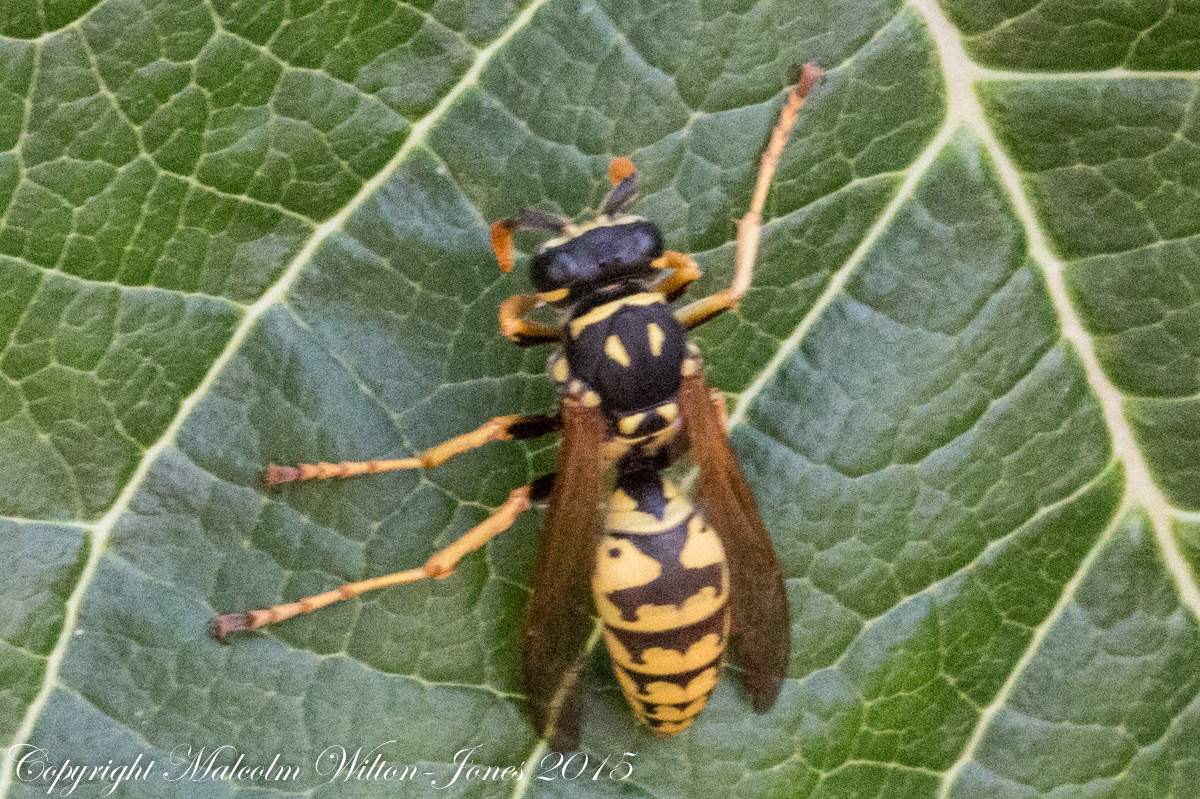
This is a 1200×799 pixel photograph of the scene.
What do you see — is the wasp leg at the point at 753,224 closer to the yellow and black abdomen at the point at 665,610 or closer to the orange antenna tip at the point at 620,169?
the orange antenna tip at the point at 620,169

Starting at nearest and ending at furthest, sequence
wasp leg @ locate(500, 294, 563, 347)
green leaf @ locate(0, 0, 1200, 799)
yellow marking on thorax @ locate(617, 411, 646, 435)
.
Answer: green leaf @ locate(0, 0, 1200, 799), wasp leg @ locate(500, 294, 563, 347), yellow marking on thorax @ locate(617, 411, 646, 435)

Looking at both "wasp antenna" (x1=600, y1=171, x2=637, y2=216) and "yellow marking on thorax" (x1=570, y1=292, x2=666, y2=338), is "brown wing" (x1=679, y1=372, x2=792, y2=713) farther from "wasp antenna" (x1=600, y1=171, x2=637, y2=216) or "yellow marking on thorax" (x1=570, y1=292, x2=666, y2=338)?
"wasp antenna" (x1=600, y1=171, x2=637, y2=216)

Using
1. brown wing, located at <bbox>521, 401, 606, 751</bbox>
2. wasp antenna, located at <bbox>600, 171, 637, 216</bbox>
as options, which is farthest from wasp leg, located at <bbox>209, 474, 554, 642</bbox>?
wasp antenna, located at <bbox>600, 171, 637, 216</bbox>

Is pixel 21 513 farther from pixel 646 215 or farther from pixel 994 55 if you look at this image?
pixel 994 55

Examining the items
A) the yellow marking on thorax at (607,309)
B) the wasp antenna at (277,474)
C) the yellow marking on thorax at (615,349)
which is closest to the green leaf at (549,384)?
the wasp antenna at (277,474)

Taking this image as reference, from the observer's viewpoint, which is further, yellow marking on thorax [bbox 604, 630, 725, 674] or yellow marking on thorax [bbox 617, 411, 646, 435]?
yellow marking on thorax [bbox 617, 411, 646, 435]

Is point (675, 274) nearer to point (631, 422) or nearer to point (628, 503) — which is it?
point (631, 422)
